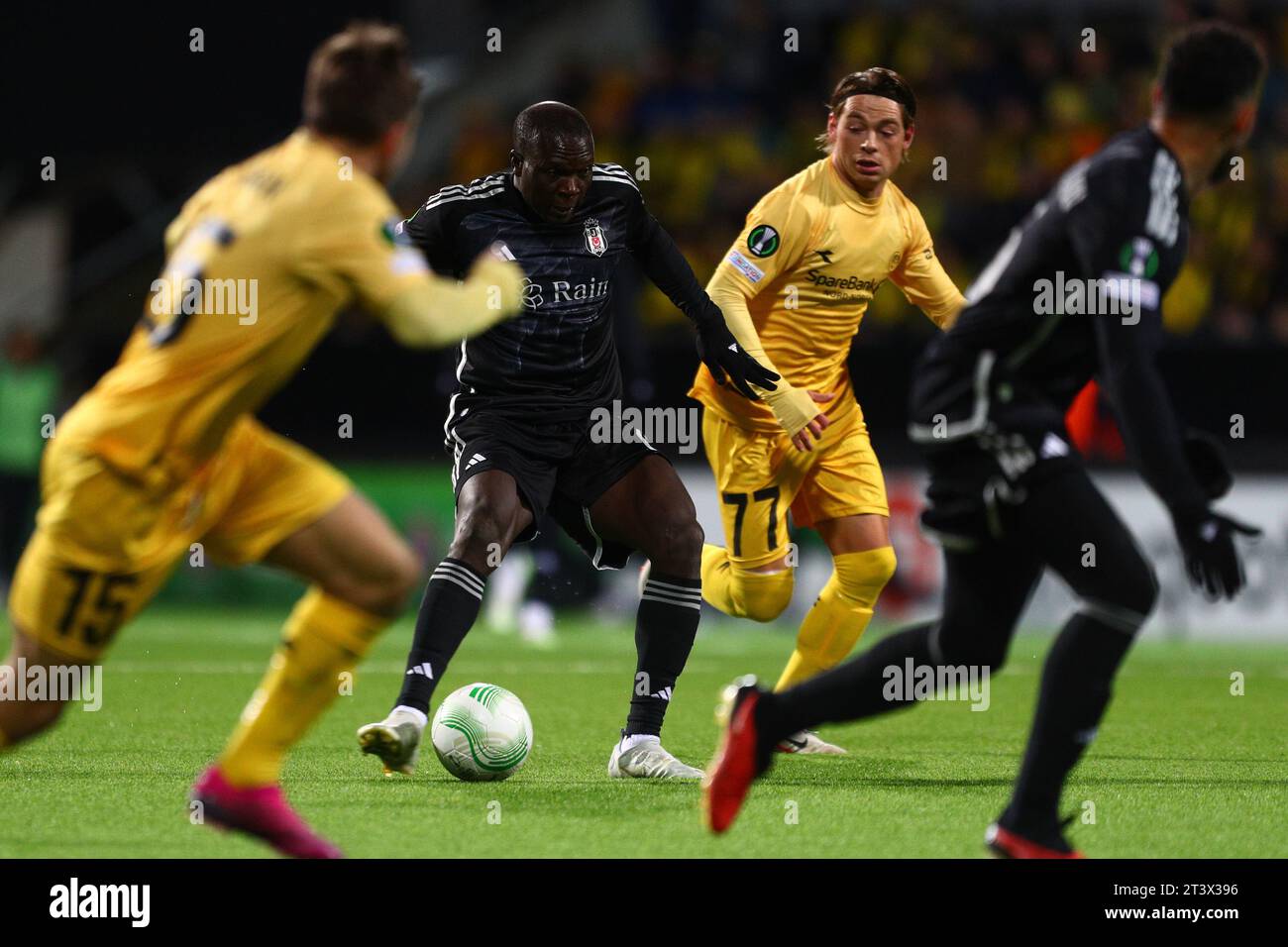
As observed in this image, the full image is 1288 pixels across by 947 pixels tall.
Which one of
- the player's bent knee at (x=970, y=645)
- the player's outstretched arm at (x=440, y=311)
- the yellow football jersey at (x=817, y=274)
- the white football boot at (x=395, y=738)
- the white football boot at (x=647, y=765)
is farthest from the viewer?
the yellow football jersey at (x=817, y=274)

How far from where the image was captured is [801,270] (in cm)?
729

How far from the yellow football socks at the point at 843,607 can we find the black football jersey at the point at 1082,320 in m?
2.37

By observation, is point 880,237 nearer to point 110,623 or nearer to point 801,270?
point 801,270

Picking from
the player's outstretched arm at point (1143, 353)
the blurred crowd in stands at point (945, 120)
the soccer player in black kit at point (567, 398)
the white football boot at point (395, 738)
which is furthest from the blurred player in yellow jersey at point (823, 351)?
the blurred crowd in stands at point (945, 120)

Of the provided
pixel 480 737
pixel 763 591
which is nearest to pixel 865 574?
pixel 763 591

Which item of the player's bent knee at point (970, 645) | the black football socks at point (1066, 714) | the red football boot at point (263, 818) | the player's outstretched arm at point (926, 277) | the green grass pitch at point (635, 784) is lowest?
the green grass pitch at point (635, 784)

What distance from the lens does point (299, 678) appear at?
182 inches

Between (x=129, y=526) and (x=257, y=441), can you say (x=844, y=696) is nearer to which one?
(x=257, y=441)

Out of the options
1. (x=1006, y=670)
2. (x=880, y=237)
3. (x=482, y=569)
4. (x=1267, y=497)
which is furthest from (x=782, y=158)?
(x=482, y=569)

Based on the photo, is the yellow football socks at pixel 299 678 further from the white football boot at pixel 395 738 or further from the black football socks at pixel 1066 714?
the black football socks at pixel 1066 714

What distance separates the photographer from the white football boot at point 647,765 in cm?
645

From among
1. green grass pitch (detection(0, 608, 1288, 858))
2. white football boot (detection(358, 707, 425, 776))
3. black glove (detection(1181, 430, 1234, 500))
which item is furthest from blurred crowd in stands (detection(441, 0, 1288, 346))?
black glove (detection(1181, 430, 1234, 500))

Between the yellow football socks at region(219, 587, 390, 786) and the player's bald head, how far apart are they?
7.88 feet

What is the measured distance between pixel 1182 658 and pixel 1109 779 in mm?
5814
